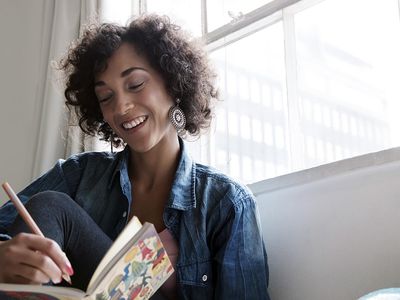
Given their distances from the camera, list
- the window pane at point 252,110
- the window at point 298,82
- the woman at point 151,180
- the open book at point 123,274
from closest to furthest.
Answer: the open book at point 123,274 < the woman at point 151,180 < the window at point 298,82 < the window pane at point 252,110

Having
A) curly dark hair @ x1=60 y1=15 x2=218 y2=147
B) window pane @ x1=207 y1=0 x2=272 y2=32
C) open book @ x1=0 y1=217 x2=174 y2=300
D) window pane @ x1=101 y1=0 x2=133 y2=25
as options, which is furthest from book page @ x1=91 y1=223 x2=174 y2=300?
window pane @ x1=101 y1=0 x2=133 y2=25

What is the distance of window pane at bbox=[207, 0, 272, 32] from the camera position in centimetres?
175

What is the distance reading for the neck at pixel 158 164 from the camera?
142 cm

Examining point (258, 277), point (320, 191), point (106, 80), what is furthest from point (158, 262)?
point (106, 80)

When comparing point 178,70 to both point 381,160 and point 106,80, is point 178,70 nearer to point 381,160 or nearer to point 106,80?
point 106,80

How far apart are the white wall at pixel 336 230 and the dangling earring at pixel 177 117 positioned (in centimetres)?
26

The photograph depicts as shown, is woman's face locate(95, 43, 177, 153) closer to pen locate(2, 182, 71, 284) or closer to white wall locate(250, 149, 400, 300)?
white wall locate(250, 149, 400, 300)

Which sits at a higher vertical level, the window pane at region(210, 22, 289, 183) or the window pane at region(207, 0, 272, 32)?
the window pane at region(207, 0, 272, 32)

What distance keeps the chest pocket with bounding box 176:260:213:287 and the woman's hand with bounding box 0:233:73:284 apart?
396 millimetres

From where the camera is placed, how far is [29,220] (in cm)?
91

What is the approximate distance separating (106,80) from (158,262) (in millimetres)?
567

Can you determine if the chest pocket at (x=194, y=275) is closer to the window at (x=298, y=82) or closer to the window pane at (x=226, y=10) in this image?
the window at (x=298, y=82)

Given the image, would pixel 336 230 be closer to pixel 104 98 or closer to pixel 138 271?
pixel 138 271

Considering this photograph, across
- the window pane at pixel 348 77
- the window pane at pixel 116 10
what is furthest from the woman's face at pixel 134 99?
the window pane at pixel 116 10
